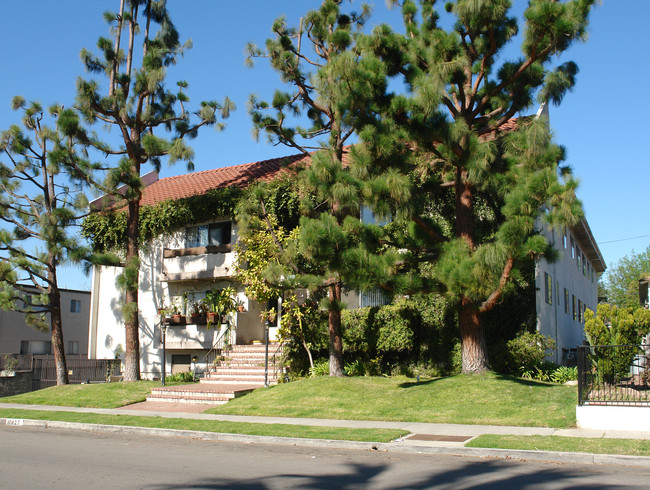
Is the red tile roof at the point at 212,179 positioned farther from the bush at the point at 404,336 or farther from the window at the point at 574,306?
the window at the point at 574,306

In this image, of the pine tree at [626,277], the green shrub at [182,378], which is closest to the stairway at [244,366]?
the green shrub at [182,378]

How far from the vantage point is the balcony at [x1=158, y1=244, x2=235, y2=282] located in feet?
74.9

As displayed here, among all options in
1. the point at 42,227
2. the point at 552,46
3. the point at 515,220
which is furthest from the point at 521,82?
the point at 42,227

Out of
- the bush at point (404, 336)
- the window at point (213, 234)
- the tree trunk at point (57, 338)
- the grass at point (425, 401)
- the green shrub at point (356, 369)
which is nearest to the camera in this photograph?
the grass at point (425, 401)

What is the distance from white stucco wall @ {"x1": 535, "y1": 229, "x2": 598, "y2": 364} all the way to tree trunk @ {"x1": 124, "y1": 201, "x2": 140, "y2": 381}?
1275cm

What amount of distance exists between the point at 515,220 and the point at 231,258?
41.2 feet

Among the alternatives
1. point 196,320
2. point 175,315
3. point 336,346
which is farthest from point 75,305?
point 336,346

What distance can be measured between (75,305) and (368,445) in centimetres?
3556

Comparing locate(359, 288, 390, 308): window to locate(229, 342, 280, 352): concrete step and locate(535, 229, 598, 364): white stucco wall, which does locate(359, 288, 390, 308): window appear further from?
locate(535, 229, 598, 364): white stucco wall

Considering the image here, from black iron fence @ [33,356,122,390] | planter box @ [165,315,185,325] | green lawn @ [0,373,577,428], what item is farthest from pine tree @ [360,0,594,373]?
black iron fence @ [33,356,122,390]

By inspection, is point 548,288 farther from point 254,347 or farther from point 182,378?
point 182,378

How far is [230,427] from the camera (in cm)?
1257

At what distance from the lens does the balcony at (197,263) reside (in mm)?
22844

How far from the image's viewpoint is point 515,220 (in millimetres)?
12305
